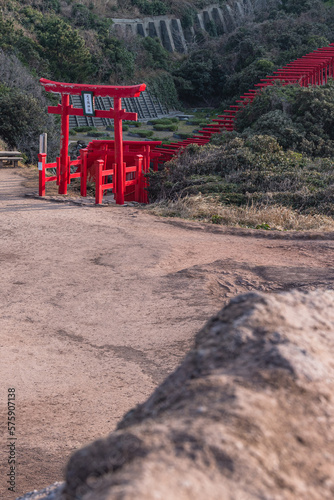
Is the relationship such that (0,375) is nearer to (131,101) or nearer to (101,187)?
(101,187)

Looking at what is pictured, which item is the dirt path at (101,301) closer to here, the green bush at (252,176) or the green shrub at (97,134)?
the green bush at (252,176)

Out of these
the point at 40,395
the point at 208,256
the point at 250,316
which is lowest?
the point at 40,395

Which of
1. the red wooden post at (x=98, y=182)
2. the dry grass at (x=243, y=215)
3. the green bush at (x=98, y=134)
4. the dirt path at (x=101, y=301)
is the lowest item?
the dirt path at (x=101, y=301)

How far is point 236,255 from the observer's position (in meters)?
7.93

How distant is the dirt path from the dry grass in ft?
2.28

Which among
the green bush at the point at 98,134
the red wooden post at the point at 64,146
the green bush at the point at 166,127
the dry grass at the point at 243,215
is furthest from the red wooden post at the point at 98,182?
the green bush at the point at 166,127

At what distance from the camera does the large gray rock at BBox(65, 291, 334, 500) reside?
113 cm

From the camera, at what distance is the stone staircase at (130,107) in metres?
26.9

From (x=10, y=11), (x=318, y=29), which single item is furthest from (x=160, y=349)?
Answer: (x=318, y=29)

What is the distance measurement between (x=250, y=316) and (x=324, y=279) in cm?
494

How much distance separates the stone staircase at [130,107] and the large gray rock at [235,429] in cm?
2588

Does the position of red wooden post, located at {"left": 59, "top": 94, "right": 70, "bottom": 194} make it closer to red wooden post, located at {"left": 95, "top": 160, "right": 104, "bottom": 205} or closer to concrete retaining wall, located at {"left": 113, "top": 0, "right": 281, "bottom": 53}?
red wooden post, located at {"left": 95, "top": 160, "right": 104, "bottom": 205}

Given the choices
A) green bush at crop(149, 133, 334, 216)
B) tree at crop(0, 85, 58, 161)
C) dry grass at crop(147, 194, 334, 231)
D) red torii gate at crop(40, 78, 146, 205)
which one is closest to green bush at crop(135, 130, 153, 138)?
tree at crop(0, 85, 58, 161)

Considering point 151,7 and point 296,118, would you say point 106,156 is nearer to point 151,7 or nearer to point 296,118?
point 296,118
